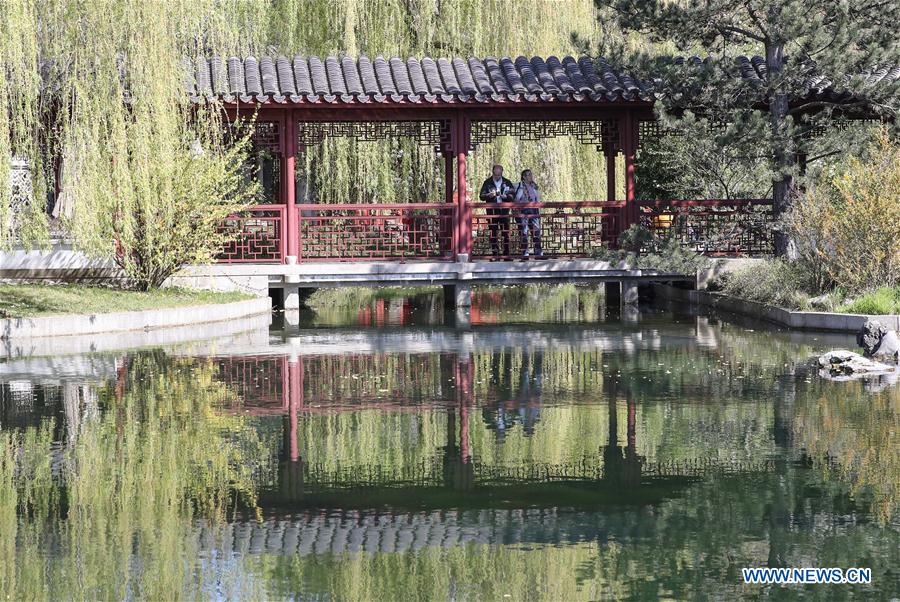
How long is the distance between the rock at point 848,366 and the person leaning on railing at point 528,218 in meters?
8.48

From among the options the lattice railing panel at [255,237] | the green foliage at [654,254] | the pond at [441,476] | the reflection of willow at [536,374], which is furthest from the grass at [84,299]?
the green foliage at [654,254]

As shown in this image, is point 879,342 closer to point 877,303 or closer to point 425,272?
point 877,303

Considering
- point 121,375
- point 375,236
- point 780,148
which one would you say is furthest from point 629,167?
point 121,375

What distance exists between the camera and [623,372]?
12.6 metres

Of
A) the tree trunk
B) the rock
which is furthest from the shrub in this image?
the rock

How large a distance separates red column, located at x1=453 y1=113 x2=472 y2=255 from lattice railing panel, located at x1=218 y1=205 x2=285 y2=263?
Answer: 8.65 feet

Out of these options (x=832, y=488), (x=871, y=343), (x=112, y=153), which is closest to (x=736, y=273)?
(x=871, y=343)

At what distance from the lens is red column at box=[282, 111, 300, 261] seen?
20.1m

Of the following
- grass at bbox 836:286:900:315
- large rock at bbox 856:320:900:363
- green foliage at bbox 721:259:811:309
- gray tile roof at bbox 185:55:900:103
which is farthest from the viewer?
gray tile roof at bbox 185:55:900:103

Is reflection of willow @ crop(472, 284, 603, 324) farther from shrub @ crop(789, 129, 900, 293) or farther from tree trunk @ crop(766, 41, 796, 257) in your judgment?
shrub @ crop(789, 129, 900, 293)

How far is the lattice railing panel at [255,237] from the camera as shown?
65.7ft

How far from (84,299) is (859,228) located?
9632mm

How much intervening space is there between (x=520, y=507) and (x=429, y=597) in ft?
5.21

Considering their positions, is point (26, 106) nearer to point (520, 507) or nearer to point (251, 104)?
point (251, 104)
